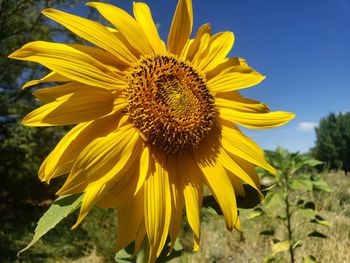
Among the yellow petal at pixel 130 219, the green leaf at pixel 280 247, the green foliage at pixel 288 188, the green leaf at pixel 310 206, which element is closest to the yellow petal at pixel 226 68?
the yellow petal at pixel 130 219

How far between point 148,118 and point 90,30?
32 centimetres

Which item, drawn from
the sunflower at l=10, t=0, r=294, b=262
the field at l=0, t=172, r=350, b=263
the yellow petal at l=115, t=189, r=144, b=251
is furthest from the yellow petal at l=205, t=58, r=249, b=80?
the field at l=0, t=172, r=350, b=263

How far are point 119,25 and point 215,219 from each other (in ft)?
20.1

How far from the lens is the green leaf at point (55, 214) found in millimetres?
1004

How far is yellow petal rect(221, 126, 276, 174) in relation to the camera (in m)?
1.44

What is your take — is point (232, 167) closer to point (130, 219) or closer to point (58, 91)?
point (130, 219)

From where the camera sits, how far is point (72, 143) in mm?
1218

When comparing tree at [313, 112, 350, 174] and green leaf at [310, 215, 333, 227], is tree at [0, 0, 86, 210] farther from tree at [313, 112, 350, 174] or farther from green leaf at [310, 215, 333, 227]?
tree at [313, 112, 350, 174]

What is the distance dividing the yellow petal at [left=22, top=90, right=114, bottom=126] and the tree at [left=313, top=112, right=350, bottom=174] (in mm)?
32543

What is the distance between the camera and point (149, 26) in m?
1.42

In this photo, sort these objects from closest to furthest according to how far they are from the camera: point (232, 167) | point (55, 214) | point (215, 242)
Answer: point (55, 214) < point (232, 167) < point (215, 242)

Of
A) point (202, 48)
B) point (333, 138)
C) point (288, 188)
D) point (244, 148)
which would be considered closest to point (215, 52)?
point (202, 48)

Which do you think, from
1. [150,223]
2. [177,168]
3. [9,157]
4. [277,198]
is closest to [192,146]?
[177,168]

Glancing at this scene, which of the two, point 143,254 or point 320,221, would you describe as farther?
point 320,221
